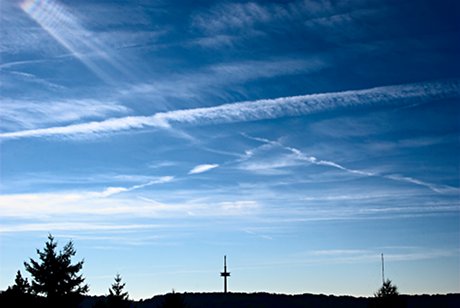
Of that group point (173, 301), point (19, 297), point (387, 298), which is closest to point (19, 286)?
point (19, 297)

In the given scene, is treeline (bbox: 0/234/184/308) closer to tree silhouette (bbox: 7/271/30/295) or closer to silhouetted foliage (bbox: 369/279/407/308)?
tree silhouette (bbox: 7/271/30/295)

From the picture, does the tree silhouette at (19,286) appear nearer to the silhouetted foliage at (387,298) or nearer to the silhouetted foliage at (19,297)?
the silhouetted foliage at (19,297)

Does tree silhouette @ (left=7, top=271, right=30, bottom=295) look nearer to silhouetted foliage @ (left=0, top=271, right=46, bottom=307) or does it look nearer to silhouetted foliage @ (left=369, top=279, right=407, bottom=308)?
silhouetted foliage @ (left=0, top=271, right=46, bottom=307)

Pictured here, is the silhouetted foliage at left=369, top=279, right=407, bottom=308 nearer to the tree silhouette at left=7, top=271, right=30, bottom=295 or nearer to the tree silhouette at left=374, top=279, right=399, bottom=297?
the tree silhouette at left=374, top=279, right=399, bottom=297

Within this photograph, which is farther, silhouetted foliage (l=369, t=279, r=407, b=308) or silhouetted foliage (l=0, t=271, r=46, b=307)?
silhouetted foliage (l=369, t=279, r=407, b=308)

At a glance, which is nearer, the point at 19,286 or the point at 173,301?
the point at 19,286

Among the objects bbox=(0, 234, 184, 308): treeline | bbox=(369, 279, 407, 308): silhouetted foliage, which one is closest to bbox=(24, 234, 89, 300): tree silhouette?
bbox=(0, 234, 184, 308): treeline

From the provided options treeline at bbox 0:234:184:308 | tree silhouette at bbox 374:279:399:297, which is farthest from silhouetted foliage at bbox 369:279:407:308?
treeline at bbox 0:234:184:308

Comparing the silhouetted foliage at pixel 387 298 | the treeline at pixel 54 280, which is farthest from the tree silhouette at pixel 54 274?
the silhouetted foliage at pixel 387 298

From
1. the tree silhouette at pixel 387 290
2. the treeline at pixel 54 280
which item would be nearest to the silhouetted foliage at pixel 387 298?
the tree silhouette at pixel 387 290

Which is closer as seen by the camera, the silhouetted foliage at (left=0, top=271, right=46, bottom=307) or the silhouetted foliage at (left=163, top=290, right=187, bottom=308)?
the silhouetted foliage at (left=0, top=271, right=46, bottom=307)

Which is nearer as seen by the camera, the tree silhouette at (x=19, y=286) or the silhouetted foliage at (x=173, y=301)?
the tree silhouette at (x=19, y=286)

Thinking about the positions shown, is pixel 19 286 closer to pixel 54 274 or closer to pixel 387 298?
pixel 54 274

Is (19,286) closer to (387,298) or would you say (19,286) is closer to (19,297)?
(19,297)
